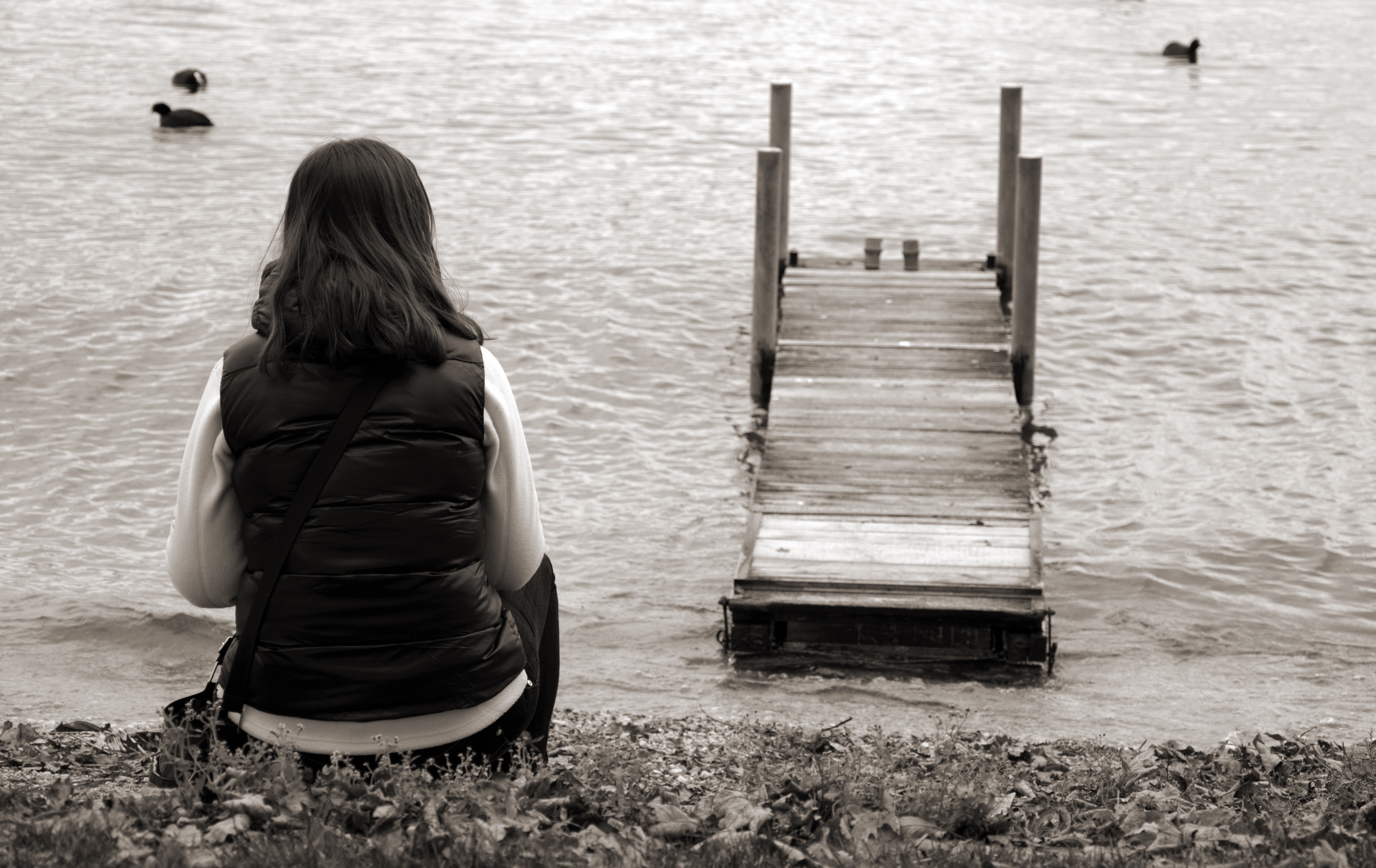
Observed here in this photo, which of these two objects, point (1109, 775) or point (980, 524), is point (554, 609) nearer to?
point (1109, 775)

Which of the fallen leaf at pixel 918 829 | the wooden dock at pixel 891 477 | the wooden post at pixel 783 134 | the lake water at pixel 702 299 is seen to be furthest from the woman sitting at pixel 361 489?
the wooden post at pixel 783 134

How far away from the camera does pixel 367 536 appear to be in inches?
→ 125

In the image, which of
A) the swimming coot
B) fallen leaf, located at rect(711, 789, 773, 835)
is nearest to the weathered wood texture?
fallen leaf, located at rect(711, 789, 773, 835)

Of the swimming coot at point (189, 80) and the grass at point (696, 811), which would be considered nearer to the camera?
the grass at point (696, 811)

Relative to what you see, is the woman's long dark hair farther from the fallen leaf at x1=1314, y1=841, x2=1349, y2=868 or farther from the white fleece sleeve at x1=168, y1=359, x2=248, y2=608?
the fallen leaf at x1=1314, y1=841, x2=1349, y2=868

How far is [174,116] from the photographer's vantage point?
23.2m

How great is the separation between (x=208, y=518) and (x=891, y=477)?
6.75 m

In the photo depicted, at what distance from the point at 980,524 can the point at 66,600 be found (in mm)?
5742

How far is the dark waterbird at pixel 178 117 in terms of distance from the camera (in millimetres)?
23281

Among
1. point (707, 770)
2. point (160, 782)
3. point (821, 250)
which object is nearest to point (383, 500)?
point (160, 782)

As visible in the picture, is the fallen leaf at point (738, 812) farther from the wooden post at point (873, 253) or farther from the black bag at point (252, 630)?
the wooden post at point (873, 253)

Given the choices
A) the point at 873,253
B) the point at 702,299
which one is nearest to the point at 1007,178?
the point at 873,253

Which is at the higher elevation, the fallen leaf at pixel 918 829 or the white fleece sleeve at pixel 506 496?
the white fleece sleeve at pixel 506 496

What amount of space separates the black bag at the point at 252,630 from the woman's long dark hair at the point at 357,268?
0.10 metres
